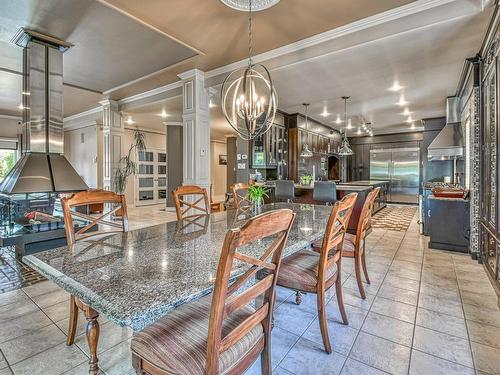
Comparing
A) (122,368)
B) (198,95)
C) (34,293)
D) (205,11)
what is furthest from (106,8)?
(122,368)

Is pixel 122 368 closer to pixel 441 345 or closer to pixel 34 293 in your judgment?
pixel 34 293

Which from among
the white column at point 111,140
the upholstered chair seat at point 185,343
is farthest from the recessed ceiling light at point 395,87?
the white column at point 111,140

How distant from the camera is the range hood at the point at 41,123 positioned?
328cm

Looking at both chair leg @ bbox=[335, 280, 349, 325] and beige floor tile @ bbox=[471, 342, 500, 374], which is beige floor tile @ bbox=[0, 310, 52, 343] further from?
beige floor tile @ bbox=[471, 342, 500, 374]

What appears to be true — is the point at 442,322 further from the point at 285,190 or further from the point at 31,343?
the point at 285,190

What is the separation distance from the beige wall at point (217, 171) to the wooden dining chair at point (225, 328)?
9909mm

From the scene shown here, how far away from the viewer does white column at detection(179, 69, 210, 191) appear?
4297 millimetres

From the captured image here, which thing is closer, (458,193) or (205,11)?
(205,11)

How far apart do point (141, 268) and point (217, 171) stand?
10232mm

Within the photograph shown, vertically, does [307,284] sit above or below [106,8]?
below

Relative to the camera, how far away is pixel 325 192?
4.54 m

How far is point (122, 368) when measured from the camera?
5.05ft

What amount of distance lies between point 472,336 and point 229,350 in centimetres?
182

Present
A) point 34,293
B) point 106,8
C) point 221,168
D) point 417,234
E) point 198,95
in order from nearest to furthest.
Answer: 1. point 34,293
2. point 106,8
3. point 198,95
4. point 417,234
5. point 221,168
